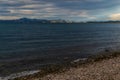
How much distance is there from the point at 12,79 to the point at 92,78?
314 inches

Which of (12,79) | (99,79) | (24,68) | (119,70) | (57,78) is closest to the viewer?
(99,79)

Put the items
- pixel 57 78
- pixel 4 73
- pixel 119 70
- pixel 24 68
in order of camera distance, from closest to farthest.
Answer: pixel 57 78 < pixel 119 70 < pixel 4 73 < pixel 24 68

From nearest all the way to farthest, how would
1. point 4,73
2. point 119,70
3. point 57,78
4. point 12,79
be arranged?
1. point 57,78
2. point 119,70
3. point 12,79
4. point 4,73

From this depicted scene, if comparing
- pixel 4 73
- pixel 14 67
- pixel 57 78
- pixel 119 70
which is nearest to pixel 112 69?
pixel 119 70

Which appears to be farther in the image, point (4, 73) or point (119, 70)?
point (4, 73)

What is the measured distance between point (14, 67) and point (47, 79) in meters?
12.1

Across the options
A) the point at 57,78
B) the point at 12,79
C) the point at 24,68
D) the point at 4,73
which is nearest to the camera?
the point at 57,78

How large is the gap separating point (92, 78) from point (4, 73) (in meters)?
11.7

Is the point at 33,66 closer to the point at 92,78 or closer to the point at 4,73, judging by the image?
the point at 4,73

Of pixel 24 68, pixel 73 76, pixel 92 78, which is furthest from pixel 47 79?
pixel 24 68

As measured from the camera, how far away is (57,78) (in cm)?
1723

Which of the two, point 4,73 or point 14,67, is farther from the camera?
point 14,67

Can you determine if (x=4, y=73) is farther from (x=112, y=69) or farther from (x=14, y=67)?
(x=112, y=69)

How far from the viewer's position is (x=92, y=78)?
1642cm
